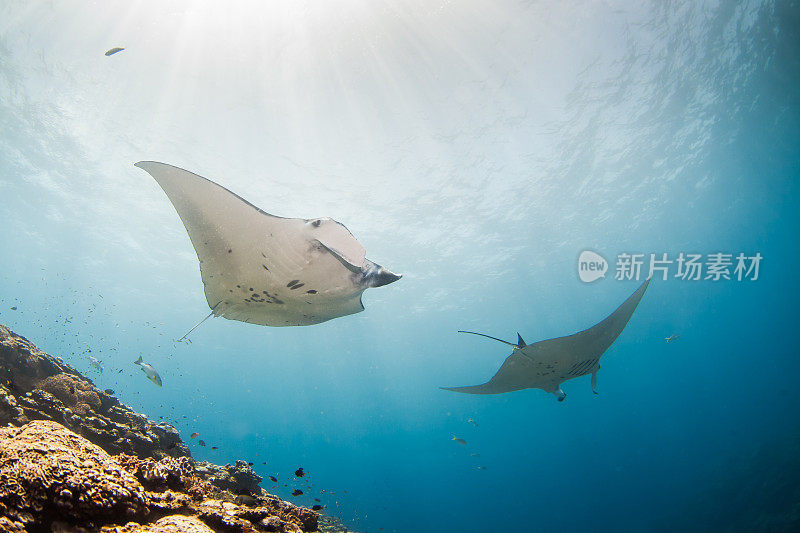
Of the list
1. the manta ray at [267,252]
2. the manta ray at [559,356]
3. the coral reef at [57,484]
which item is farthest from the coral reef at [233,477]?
the manta ray at [559,356]

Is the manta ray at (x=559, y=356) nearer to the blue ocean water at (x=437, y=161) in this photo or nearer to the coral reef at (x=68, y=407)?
the coral reef at (x=68, y=407)

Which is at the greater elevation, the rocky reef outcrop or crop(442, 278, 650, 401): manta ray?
crop(442, 278, 650, 401): manta ray

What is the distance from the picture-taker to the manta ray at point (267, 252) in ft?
9.59

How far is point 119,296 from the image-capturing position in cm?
3212

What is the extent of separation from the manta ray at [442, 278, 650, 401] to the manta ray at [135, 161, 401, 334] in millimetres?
2683

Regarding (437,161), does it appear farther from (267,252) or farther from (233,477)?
(233,477)

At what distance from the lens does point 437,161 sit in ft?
52.5

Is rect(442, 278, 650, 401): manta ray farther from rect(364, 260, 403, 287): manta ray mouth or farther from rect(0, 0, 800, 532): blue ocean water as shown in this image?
rect(0, 0, 800, 532): blue ocean water

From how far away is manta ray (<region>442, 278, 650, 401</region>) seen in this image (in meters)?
4.95

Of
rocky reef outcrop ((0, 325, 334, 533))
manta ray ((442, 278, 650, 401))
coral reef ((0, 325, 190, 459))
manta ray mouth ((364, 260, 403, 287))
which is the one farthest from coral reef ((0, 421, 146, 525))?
manta ray ((442, 278, 650, 401))

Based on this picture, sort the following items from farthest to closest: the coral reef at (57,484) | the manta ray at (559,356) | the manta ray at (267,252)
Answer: the manta ray at (559,356)
the manta ray at (267,252)
the coral reef at (57,484)

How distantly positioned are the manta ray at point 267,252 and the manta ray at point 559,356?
268cm

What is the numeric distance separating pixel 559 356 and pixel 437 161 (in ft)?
41.3

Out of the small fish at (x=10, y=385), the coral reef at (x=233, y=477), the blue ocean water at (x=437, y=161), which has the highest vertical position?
the blue ocean water at (x=437, y=161)
